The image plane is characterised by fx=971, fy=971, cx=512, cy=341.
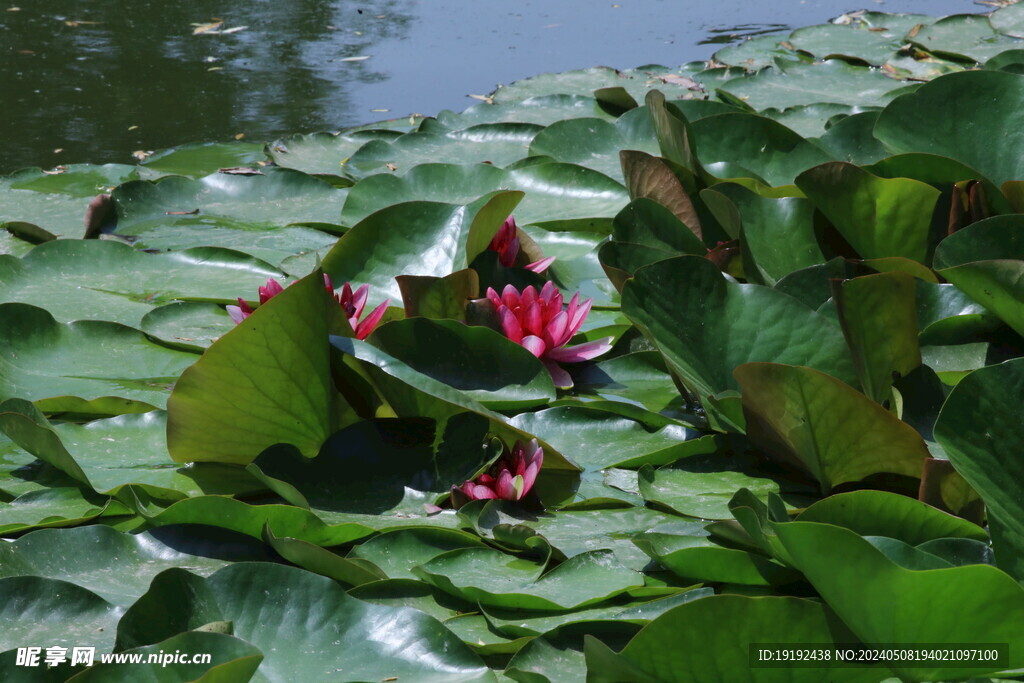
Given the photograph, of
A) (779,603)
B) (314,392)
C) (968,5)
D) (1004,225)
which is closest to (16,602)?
(314,392)

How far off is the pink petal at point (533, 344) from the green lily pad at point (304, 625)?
0.56m

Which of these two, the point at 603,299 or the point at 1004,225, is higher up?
the point at 1004,225

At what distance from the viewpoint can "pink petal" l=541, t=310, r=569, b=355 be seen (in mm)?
1481

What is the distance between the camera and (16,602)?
0.99 meters

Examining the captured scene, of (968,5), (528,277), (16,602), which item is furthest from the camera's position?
(968,5)

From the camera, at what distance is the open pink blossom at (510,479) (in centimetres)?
120

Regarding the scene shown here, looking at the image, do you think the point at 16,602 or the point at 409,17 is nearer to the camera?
the point at 16,602

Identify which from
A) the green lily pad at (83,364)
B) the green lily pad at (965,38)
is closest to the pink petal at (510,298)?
the green lily pad at (83,364)

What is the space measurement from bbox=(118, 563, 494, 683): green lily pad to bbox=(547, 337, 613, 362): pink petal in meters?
0.61

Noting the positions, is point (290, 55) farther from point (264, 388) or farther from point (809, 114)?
point (264, 388)

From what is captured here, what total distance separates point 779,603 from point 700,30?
414 cm

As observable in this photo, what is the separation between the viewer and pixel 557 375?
148cm

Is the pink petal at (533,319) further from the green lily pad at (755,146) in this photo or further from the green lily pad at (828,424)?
the green lily pad at (755,146)

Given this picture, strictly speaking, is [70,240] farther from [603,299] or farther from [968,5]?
[968,5]
